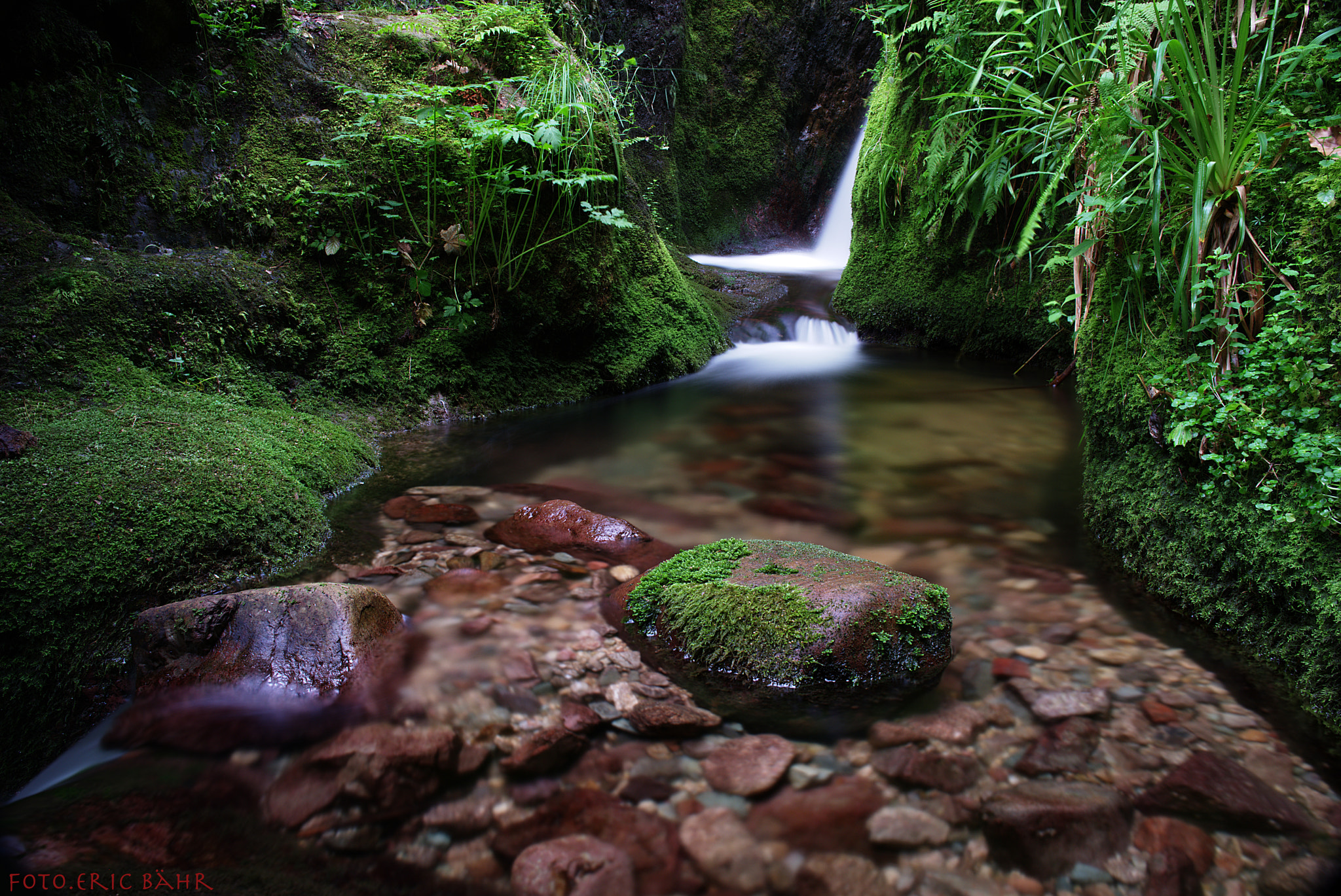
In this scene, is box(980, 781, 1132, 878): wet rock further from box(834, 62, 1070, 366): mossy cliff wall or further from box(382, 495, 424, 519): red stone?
box(834, 62, 1070, 366): mossy cliff wall

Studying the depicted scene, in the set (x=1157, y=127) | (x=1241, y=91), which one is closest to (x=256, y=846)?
(x=1157, y=127)

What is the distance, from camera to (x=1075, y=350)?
9.78ft

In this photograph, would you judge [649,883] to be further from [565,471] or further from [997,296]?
[997,296]

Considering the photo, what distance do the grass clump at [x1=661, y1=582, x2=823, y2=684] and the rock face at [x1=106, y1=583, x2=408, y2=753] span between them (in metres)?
0.88

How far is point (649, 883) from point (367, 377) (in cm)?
383

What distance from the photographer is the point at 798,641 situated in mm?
1974

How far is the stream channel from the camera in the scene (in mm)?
1357

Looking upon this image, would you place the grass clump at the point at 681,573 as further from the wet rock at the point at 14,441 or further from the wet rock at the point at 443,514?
the wet rock at the point at 14,441

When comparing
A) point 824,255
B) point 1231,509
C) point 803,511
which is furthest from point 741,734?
point 824,255

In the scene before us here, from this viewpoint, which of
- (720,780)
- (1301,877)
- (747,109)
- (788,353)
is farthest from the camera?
(747,109)

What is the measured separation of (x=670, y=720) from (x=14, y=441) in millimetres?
2296

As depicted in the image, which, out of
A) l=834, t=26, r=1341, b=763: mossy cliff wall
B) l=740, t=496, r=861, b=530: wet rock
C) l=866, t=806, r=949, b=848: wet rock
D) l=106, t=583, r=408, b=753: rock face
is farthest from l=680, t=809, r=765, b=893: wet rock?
l=740, t=496, r=861, b=530: wet rock

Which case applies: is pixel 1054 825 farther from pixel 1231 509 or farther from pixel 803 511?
pixel 803 511

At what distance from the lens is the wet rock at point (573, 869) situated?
132 cm
